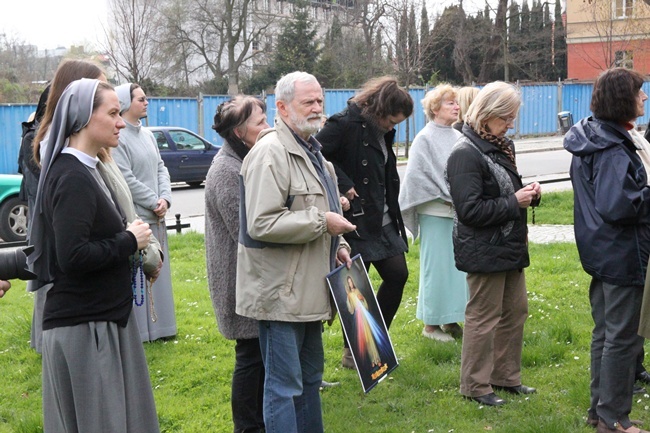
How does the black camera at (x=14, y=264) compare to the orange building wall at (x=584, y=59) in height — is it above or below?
below

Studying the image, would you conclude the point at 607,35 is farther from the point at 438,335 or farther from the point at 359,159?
the point at 359,159

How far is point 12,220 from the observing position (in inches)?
528


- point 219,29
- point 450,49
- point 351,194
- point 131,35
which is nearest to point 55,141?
point 351,194

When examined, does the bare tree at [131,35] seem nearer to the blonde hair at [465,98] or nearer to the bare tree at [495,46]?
the bare tree at [495,46]

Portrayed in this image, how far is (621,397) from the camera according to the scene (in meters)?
4.68

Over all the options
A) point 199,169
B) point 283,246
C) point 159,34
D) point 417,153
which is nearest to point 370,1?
point 159,34

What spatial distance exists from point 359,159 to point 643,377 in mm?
2438

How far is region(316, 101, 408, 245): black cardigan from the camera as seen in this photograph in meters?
5.77

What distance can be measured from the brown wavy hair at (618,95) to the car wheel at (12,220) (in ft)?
35.5

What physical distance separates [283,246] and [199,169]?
19244 mm

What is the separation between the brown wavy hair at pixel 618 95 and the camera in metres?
4.57

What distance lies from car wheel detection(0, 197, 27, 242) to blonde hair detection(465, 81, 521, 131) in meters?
10.0

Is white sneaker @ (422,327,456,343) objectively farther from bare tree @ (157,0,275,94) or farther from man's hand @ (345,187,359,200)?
bare tree @ (157,0,275,94)

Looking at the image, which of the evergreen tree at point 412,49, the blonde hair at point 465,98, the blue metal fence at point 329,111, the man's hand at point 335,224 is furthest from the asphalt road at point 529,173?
the man's hand at point 335,224
